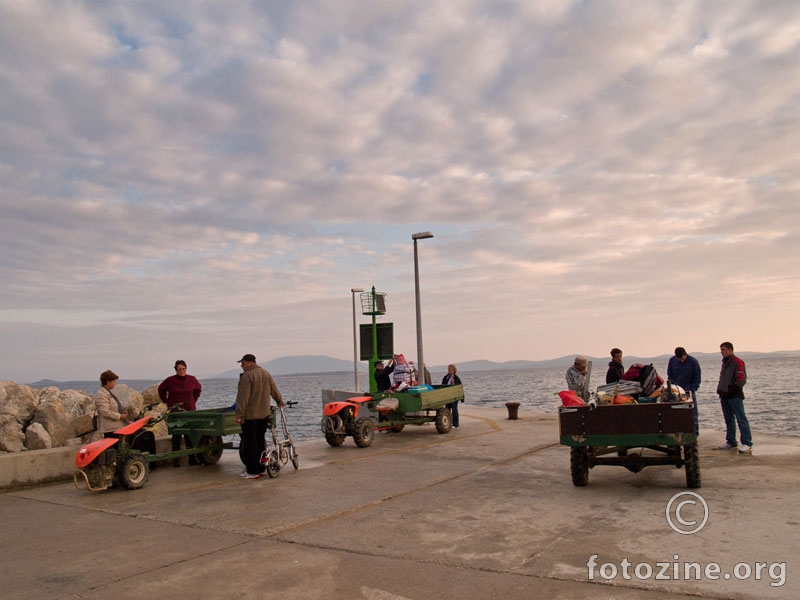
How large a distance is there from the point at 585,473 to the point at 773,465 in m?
3.28

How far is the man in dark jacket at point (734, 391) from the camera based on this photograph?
10655mm

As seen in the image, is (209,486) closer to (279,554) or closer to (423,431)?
(279,554)

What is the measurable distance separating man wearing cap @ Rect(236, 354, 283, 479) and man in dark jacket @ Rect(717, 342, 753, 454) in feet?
24.0

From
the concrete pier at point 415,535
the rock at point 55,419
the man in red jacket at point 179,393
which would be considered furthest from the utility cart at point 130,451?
the rock at point 55,419

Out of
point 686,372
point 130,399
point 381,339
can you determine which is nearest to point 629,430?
point 686,372

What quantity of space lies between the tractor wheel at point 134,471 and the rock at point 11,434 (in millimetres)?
10703

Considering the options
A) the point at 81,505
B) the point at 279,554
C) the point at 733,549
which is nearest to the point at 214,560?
the point at 279,554

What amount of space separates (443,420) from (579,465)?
7.21 meters

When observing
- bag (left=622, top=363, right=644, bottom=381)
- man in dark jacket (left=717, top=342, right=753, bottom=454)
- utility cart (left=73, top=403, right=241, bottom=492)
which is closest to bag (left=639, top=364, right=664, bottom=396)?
bag (left=622, top=363, right=644, bottom=381)

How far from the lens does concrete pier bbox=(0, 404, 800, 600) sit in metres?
4.85

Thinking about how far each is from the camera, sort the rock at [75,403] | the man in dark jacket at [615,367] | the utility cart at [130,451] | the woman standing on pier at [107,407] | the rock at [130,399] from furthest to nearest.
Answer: the rock at [130,399] < the rock at [75,403] < the man in dark jacket at [615,367] < the woman standing on pier at [107,407] < the utility cart at [130,451]

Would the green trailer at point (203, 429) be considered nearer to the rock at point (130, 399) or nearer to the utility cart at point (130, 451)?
the utility cart at point (130, 451)

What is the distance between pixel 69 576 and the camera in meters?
5.34

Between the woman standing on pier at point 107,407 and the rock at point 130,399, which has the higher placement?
the woman standing on pier at point 107,407
